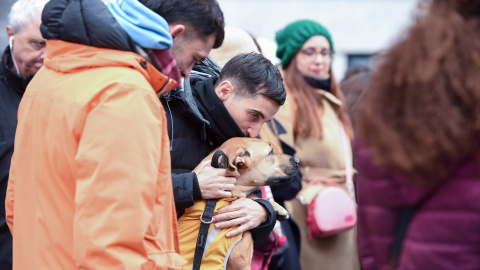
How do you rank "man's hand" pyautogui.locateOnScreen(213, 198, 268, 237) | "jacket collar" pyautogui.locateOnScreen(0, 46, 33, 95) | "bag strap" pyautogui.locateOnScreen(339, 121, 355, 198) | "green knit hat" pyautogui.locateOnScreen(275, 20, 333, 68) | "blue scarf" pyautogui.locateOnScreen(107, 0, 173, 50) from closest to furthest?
"blue scarf" pyautogui.locateOnScreen(107, 0, 173, 50) < "man's hand" pyautogui.locateOnScreen(213, 198, 268, 237) < "jacket collar" pyautogui.locateOnScreen(0, 46, 33, 95) < "bag strap" pyautogui.locateOnScreen(339, 121, 355, 198) < "green knit hat" pyautogui.locateOnScreen(275, 20, 333, 68)

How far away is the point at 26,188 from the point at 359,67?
21.1 ft

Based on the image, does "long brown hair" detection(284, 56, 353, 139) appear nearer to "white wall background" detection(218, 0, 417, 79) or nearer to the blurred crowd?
the blurred crowd

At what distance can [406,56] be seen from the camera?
1.98m

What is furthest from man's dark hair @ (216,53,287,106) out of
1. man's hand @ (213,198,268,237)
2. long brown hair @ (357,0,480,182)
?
long brown hair @ (357,0,480,182)

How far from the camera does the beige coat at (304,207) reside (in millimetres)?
5352

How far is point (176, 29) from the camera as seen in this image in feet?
8.36

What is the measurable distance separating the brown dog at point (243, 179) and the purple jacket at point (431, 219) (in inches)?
37.0

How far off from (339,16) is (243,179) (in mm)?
11605

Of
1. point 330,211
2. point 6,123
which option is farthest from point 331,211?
point 6,123

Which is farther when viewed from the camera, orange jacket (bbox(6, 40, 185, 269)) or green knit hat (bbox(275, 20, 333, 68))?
green knit hat (bbox(275, 20, 333, 68))

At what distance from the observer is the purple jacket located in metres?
1.92

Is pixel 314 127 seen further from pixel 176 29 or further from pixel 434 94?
pixel 434 94

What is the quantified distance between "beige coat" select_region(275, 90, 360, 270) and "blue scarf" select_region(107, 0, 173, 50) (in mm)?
2889

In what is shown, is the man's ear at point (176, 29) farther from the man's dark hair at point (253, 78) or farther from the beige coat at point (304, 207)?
the beige coat at point (304, 207)
